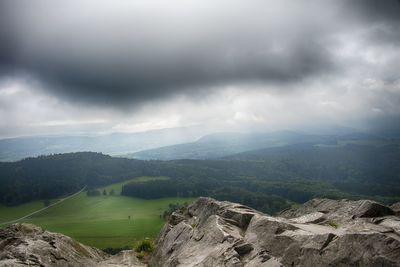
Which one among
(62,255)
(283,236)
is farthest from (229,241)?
(62,255)

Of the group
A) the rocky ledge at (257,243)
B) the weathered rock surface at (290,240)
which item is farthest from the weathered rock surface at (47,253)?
the weathered rock surface at (290,240)

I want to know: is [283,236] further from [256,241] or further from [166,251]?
[166,251]

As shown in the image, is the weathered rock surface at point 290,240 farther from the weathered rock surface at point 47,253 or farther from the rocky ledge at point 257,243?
the weathered rock surface at point 47,253

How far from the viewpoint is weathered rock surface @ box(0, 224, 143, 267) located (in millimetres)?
25172

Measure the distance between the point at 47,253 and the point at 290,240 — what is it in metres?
23.1

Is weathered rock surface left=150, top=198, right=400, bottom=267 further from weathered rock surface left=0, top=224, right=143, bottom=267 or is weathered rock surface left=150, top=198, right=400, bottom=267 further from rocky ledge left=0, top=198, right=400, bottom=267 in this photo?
weathered rock surface left=0, top=224, right=143, bottom=267

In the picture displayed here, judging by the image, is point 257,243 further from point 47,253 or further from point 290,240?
point 47,253

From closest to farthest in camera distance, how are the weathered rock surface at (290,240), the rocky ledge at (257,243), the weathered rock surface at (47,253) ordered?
the weathered rock surface at (290,240)
the rocky ledge at (257,243)
the weathered rock surface at (47,253)

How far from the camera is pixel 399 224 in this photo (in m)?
21.3

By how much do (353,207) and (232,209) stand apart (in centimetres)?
1291

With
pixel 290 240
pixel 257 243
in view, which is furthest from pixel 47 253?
pixel 290 240

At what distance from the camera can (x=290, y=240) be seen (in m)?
20.5

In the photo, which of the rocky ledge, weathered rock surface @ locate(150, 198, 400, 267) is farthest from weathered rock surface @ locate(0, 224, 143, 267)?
weathered rock surface @ locate(150, 198, 400, 267)

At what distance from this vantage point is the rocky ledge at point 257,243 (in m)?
16.4
